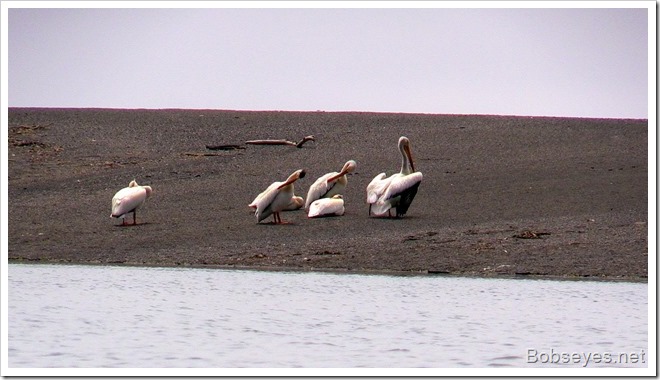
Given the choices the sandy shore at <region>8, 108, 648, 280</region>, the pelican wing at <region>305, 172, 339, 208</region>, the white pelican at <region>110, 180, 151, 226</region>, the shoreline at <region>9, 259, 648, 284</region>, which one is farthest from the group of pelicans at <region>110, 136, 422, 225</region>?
the shoreline at <region>9, 259, 648, 284</region>

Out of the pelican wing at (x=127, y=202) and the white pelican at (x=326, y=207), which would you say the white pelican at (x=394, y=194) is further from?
the pelican wing at (x=127, y=202)

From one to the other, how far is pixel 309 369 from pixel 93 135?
21.0 meters

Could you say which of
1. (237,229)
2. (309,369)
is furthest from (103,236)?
(309,369)

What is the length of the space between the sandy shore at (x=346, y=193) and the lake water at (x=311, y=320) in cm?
111

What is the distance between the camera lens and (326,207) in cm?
2059

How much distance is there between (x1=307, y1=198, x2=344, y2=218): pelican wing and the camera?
20562 mm

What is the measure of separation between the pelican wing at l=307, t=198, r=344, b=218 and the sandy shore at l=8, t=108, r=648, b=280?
14 centimetres

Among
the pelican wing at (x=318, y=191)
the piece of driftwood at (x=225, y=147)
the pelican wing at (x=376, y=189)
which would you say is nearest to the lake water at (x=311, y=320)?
the pelican wing at (x=376, y=189)

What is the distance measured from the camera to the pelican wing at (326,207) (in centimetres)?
2056

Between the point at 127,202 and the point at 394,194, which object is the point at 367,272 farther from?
the point at 127,202

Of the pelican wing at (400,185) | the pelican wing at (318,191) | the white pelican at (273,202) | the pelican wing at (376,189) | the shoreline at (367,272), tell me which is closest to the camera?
the shoreline at (367,272)

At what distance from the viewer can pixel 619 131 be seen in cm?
3075

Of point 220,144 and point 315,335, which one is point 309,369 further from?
point 220,144

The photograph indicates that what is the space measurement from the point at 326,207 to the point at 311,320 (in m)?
7.52
